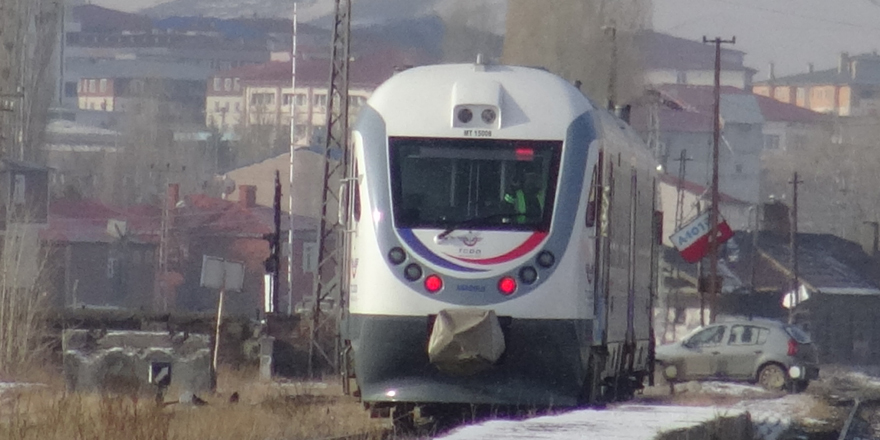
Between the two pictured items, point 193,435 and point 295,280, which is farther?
point 295,280

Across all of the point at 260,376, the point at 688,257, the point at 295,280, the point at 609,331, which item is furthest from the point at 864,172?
the point at 609,331

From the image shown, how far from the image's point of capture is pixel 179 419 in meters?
16.2

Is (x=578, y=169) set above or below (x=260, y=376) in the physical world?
above

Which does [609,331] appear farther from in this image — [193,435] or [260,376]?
[260,376]

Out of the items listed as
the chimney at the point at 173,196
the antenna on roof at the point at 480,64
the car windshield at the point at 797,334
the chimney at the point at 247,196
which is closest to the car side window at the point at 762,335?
the car windshield at the point at 797,334

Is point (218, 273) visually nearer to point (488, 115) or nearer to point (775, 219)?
point (488, 115)

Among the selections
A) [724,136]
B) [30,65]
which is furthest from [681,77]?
[30,65]

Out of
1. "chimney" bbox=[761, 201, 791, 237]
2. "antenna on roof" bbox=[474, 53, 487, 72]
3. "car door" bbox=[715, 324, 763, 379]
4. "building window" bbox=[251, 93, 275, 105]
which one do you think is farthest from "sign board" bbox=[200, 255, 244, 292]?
"building window" bbox=[251, 93, 275, 105]

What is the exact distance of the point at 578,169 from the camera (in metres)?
15.2

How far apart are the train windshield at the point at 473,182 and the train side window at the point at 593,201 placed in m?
0.36

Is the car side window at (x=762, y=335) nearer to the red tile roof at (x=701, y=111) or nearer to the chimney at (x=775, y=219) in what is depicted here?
the chimney at (x=775, y=219)

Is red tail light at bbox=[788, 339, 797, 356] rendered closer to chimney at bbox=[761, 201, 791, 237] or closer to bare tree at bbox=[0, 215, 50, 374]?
bare tree at bbox=[0, 215, 50, 374]

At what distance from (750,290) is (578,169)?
178 feet

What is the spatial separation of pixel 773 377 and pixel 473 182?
18.4 m
